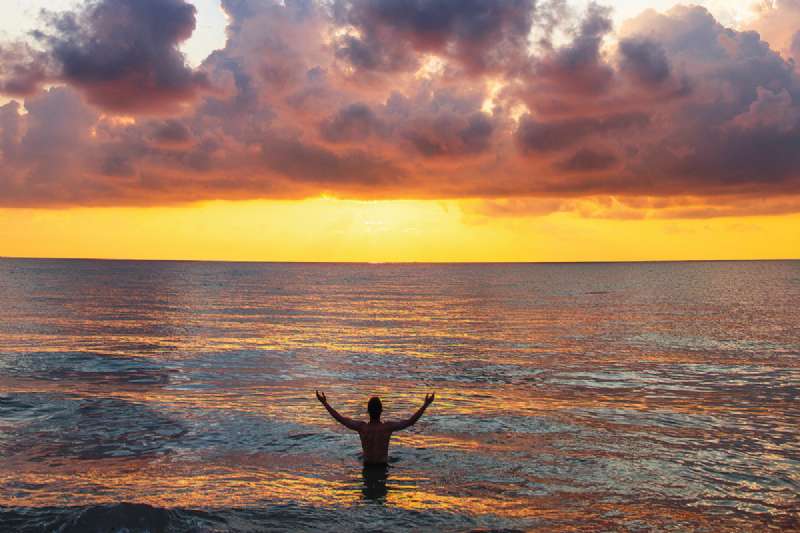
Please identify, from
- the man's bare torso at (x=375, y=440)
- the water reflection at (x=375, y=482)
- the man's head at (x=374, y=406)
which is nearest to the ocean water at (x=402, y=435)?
the water reflection at (x=375, y=482)

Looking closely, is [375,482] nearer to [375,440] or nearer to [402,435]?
[375,440]

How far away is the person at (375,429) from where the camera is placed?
54.2ft

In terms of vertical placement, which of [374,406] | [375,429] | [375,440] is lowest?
[375,440]

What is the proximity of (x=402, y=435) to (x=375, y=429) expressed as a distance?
4.46m

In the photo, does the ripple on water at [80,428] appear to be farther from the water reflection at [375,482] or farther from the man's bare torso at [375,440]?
the water reflection at [375,482]

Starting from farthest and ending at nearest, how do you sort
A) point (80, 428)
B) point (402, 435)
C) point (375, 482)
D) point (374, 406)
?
point (80, 428)
point (402, 435)
point (374, 406)
point (375, 482)

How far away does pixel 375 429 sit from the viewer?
16828mm

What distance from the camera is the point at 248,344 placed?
44.8 m

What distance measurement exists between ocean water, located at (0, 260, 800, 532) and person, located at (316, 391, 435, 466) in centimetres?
48

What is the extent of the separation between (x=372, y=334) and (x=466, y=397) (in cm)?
2623

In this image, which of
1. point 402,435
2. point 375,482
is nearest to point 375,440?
point 375,482

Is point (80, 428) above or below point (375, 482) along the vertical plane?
below

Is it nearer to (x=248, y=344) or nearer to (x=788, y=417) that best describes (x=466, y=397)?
(x=788, y=417)

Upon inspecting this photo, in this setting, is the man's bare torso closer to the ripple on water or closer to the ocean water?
the ocean water
